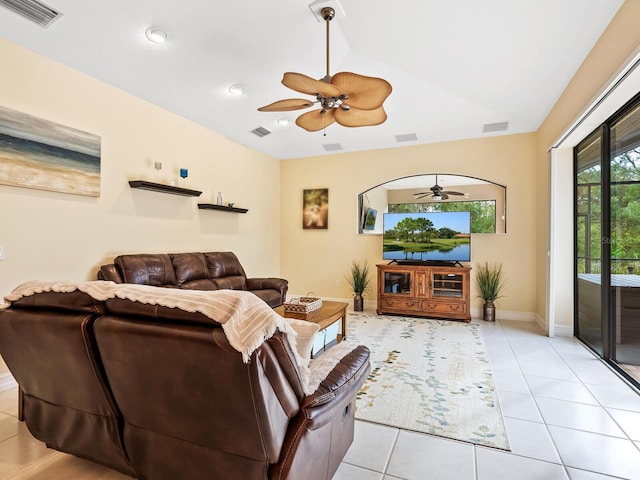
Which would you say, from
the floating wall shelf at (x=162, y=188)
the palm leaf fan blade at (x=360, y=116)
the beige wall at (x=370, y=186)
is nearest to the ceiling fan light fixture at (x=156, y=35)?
the floating wall shelf at (x=162, y=188)

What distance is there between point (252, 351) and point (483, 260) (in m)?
5.22

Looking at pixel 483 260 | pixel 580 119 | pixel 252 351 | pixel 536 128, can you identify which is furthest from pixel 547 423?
pixel 536 128

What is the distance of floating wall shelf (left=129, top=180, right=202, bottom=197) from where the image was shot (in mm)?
3893

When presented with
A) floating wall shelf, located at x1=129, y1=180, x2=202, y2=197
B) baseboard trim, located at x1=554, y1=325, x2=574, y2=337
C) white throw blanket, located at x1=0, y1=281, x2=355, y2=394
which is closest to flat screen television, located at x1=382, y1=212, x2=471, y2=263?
baseboard trim, located at x1=554, y1=325, x2=574, y2=337

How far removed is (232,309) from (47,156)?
315 centimetres

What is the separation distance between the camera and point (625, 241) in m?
3.01

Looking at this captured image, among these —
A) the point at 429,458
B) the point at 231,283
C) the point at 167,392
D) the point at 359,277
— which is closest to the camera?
the point at 167,392

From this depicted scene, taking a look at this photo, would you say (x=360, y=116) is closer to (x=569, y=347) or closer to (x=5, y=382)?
(x=569, y=347)

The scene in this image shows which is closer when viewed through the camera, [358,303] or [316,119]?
[316,119]

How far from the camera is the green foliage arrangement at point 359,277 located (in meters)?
5.91

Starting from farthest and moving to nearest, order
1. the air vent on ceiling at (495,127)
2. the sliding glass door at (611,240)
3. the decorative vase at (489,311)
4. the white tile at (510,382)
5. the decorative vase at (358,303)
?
the decorative vase at (358,303)
the decorative vase at (489,311)
the air vent on ceiling at (495,127)
the sliding glass door at (611,240)
the white tile at (510,382)

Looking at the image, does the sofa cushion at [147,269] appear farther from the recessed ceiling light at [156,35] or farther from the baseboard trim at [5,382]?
the recessed ceiling light at [156,35]

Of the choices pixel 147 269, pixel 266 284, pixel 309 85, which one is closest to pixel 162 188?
pixel 147 269

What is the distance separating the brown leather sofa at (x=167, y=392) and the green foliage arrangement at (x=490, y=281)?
13.6 feet
